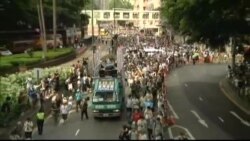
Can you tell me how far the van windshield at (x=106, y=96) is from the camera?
37.7 metres

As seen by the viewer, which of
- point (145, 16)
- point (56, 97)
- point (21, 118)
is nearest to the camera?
point (21, 118)

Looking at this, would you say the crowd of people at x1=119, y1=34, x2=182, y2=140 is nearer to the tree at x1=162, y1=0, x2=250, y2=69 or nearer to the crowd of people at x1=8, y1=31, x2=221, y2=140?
the crowd of people at x1=8, y1=31, x2=221, y2=140

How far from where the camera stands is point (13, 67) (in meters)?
53.8

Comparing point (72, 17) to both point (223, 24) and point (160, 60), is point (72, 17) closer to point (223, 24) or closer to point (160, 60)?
point (160, 60)

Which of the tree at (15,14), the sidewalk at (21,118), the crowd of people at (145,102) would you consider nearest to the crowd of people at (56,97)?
the sidewalk at (21,118)

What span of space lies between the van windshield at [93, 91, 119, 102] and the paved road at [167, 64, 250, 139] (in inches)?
169

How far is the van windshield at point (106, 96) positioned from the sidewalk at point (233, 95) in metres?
9.48

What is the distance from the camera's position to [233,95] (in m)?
49.1

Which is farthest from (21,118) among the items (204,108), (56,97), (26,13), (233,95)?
(26,13)

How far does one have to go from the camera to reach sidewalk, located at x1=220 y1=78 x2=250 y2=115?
4284cm

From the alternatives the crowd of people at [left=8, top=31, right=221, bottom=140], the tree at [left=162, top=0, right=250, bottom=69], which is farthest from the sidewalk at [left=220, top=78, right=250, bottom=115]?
the crowd of people at [left=8, top=31, right=221, bottom=140]

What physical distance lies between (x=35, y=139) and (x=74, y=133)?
2.71 meters

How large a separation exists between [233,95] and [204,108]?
259 inches

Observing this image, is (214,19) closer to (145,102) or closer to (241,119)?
(241,119)
